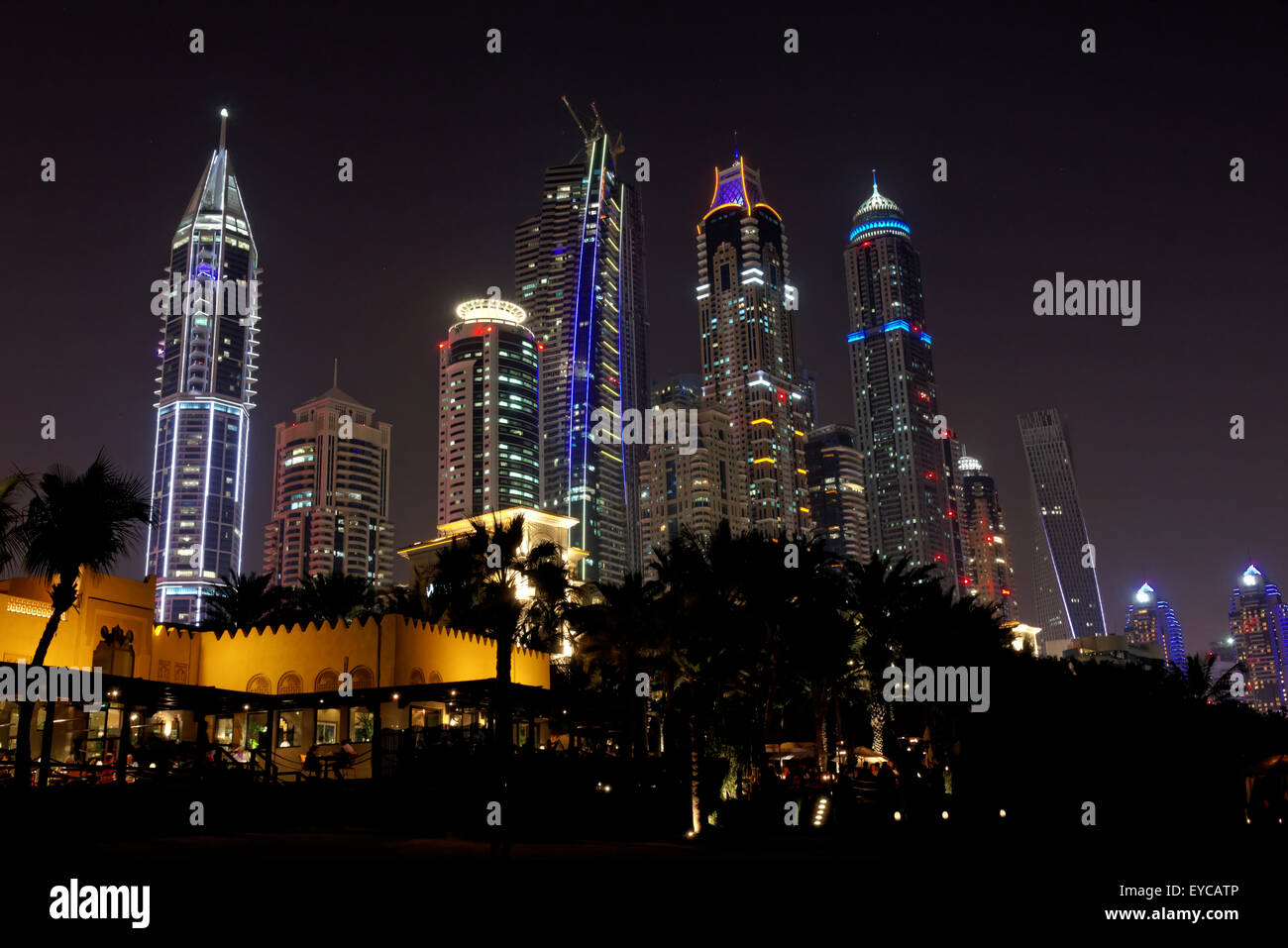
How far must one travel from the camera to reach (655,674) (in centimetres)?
3400

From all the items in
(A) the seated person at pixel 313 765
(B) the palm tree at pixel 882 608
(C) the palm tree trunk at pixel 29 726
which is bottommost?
(A) the seated person at pixel 313 765

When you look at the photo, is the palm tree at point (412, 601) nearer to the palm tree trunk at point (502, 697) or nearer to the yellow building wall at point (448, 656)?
the yellow building wall at point (448, 656)

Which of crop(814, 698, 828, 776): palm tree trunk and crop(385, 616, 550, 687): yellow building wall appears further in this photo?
crop(814, 698, 828, 776): palm tree trunk

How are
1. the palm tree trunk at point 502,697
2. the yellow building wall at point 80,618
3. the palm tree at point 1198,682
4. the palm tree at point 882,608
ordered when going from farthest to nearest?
1. the palm tree at point 1198,682
2. the palm tree at point 882,608
3. the yellow building wall at point 80,618
4. the palm tree trunk at point 502,697

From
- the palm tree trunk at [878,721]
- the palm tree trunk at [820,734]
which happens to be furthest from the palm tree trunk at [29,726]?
the palm tree trunk at [878,721]

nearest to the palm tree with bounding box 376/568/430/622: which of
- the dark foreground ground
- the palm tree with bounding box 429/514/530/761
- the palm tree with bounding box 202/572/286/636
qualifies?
the palm tree with bounding box 429/514/530/761

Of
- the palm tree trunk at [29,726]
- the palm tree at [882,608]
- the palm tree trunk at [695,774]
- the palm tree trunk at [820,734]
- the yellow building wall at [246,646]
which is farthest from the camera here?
the palm tree at [882,608]

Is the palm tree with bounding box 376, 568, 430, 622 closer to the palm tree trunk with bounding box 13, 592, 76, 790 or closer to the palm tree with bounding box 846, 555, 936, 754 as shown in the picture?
the palm tree trunk with bounding box 13, 592, 76, 790

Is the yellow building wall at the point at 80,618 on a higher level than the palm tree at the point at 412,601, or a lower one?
lower

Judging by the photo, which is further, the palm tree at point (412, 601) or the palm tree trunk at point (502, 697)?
the palm tree at point (412, 601)
